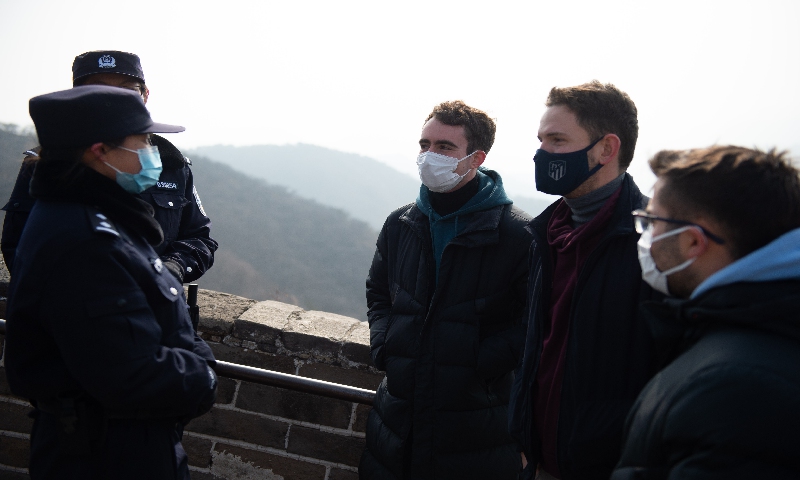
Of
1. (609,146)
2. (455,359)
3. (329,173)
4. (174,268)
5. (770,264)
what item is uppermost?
(609,146)

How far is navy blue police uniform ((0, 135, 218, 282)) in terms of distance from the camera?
2674 millimetres

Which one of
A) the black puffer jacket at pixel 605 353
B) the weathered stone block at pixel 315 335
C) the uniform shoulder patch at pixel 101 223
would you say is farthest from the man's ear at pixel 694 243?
the weathered stone block at pixel 315 335

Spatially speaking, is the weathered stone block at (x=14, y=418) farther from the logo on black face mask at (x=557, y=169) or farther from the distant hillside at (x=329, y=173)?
the distant hillside at (x=329, y=173)

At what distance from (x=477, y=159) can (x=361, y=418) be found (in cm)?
155

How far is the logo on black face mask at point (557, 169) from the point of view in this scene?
226 cm

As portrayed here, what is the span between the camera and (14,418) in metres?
3.47

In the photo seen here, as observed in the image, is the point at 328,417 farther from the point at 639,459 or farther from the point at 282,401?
the point at 639,459

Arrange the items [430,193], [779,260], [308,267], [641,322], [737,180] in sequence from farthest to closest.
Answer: [308,267] → [430,193] → [641,322] → [737,180] → [779,260]

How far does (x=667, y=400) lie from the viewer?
4.14 ft

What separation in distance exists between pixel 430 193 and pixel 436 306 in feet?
2.16

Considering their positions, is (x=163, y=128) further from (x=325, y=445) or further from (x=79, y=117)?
(x=325, y=445)

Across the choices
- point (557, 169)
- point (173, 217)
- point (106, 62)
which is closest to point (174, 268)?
point (173, 217)

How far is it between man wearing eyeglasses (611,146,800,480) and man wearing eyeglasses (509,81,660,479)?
27 cm

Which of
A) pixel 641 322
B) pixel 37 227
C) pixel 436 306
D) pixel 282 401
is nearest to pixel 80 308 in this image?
pixel 37 227
